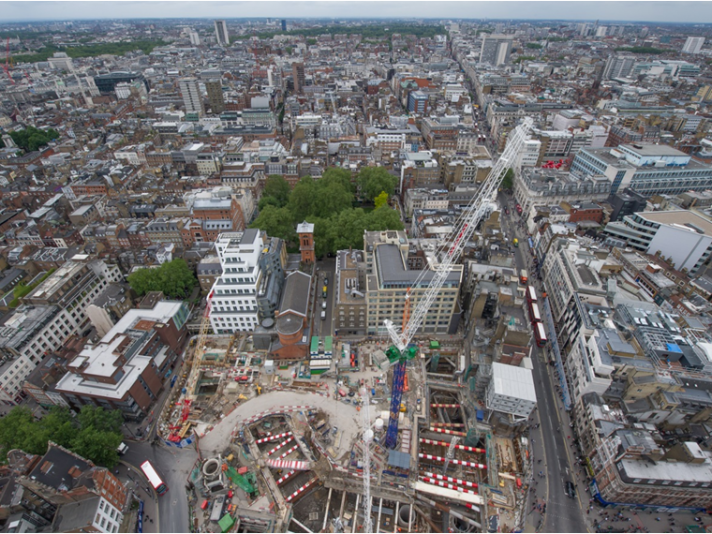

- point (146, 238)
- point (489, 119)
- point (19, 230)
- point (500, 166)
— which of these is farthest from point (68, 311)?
point (489, 119)

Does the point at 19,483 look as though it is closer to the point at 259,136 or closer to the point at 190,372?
the point at 190,372

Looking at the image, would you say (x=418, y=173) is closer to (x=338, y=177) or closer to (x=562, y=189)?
(x=338, y=177)

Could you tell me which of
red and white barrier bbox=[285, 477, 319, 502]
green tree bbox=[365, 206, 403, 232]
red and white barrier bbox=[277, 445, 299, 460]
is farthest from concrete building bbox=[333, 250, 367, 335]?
red and white barrier bbox=[285, 477, 319, 502]

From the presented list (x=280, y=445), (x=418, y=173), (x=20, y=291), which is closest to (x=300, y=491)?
(x=280, y=445)

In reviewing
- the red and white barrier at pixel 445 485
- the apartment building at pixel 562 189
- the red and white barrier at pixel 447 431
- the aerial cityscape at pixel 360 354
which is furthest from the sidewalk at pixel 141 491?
the apartment building at pixel 562 189

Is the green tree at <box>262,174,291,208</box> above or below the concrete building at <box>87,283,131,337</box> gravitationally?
above

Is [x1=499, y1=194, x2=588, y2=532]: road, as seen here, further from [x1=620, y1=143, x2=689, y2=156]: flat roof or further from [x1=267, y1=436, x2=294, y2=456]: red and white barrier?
[x1=620, y1=143, x2=689, y2=156]: flat roof
